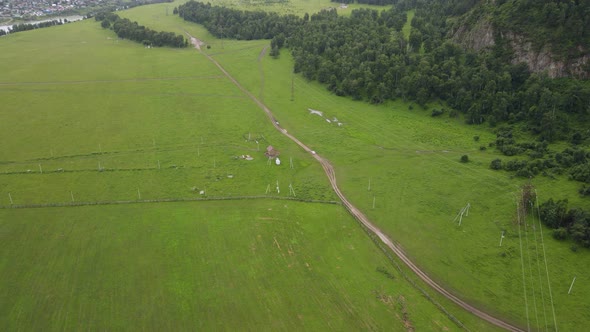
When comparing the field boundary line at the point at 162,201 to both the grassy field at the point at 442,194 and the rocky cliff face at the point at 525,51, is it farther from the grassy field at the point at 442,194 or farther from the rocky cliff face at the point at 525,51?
the rocky cliff face at the point at 525,51

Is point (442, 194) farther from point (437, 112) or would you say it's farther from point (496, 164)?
point (437, 112)

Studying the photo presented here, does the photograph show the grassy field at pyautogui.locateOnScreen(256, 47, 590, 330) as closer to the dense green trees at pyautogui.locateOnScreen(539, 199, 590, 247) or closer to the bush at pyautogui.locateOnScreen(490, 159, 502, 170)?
the bush at pyautogui.locateOnScreen(490, 159, 502, 170)

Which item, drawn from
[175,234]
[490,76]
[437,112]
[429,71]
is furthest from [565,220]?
[429,71]

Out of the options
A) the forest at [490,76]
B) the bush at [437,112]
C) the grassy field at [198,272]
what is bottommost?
the grassy field at [198,272]

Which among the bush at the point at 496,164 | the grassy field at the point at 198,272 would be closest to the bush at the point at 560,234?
the bush at the point at 496,164

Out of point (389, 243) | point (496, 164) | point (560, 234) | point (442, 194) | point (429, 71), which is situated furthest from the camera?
point (429, 71)

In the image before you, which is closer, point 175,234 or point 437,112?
point 175,234
